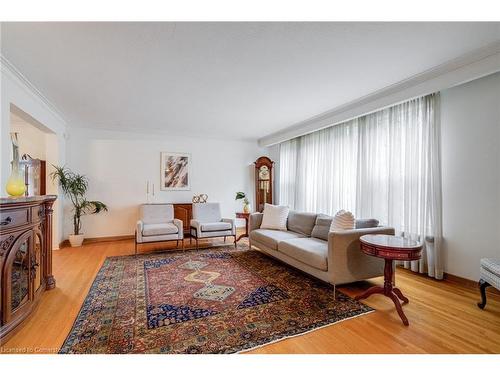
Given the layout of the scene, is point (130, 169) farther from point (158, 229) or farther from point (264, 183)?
point (264, 183)

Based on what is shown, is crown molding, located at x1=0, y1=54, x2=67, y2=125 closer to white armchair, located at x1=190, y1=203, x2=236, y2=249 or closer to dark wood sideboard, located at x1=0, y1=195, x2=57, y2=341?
dark wood sideboard, located at x1=0, y1=195, x2=57, y2=341

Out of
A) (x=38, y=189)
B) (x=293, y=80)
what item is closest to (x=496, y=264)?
(x=293, y=80)

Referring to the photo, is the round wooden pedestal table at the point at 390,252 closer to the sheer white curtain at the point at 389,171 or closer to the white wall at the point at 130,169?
the sheer white curtain at the point at 389,171

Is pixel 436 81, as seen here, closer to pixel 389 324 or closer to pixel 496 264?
pixel 496 264

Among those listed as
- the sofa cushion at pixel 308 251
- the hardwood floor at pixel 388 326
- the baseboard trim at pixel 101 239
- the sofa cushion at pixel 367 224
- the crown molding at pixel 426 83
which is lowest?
the hardwood floor at pixel 388 326

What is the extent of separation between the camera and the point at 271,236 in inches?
145

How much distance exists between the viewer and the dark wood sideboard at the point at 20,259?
1745 mm

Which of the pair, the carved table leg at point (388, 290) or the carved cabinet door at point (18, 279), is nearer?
the carved cabinet door at point (18, 279)

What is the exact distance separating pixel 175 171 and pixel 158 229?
1.97m

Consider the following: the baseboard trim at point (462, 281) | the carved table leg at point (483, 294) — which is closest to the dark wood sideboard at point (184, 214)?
the baseboard trim at point (462, 281)

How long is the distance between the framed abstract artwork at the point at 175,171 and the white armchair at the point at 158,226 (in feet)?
3.01

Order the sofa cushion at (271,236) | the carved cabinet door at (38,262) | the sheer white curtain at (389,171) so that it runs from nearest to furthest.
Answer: the carved cabinet door at (38,262) < the sheer white curtain at (389,171) < the sofa cushion at (271,236)

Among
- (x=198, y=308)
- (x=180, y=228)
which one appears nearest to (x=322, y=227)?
(x=198, y=308)

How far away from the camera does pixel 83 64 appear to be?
250 cm
